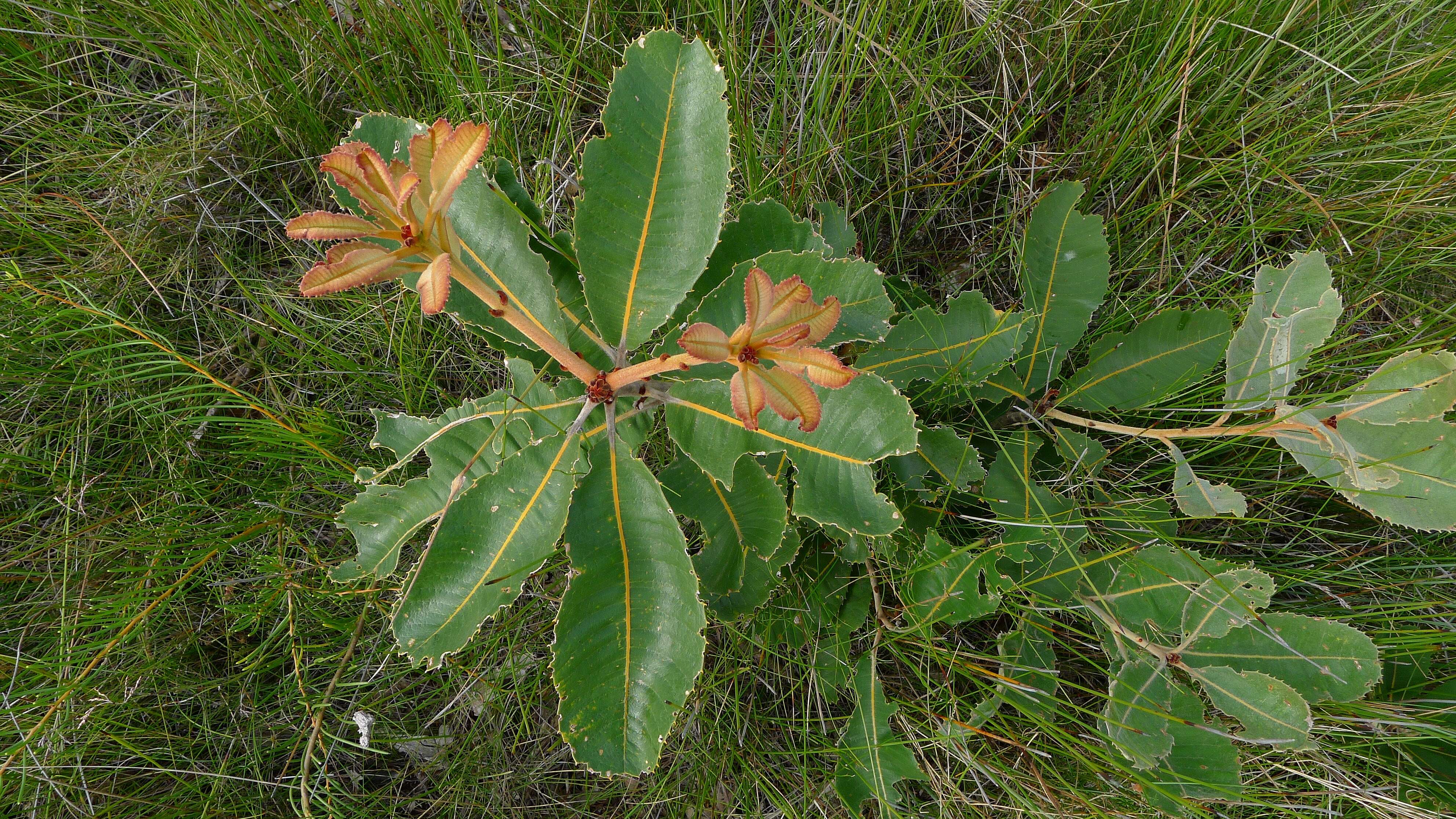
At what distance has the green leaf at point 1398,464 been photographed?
1.95 m

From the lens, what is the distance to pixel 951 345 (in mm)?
2264

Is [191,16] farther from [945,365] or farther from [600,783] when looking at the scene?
[600,783]

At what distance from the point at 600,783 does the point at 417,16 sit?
263cm

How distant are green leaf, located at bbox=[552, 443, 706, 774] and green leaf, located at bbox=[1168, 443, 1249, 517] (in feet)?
4.37

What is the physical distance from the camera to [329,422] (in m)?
2.77

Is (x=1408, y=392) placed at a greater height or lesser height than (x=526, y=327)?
lesser

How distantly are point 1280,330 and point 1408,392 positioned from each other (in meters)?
0.30

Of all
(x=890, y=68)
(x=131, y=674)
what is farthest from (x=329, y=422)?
(x=890, y=68)


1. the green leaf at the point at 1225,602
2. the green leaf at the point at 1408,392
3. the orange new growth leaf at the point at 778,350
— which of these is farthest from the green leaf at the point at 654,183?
the green leaf at the point at 1408,392

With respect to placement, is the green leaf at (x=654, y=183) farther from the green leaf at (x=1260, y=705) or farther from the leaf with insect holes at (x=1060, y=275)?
the green leaf at (x=1260, y=705)

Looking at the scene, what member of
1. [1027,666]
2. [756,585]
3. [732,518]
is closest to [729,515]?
[732,518]

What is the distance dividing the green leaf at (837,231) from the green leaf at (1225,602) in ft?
4.24

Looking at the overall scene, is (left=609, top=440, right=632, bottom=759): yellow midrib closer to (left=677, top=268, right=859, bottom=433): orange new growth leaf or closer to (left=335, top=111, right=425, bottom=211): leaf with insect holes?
(left=677, top=268, right=859, bottom=433): orange new growth leaf

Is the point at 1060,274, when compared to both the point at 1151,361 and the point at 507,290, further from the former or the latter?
the point at 507,290
